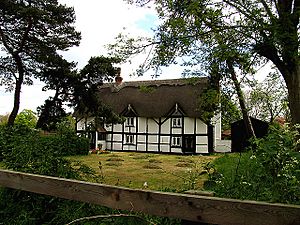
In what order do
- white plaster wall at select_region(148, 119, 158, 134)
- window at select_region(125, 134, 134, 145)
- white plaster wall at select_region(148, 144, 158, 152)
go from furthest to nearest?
window at select_region(125, 134, 134, 145)
white plaster wall at select_region(148, 119, 158, 134)
white plaster wall at select_region(148, 144, 158, 152)

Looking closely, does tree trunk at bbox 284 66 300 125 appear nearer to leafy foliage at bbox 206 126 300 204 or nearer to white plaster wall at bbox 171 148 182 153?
leafy foliage at bbox 206 126 300 204

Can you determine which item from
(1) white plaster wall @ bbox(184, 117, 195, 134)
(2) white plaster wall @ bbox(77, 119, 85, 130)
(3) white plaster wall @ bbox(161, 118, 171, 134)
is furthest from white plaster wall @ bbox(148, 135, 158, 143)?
(2) white plaster wall @ bbox(77, 119, 85, 130)

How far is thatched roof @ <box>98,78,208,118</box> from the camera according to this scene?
108 feet

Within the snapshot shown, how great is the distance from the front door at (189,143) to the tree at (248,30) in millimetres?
21818

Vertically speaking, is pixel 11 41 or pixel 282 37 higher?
pixel 11 41

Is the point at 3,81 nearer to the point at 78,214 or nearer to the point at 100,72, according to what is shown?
the point at 100,72

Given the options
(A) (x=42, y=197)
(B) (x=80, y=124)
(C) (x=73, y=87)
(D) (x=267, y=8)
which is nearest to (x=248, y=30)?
(D) (x=267, y=8)

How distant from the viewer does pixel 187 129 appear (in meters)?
32.3

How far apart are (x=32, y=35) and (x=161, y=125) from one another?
16131 mm

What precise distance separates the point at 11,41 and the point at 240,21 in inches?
716

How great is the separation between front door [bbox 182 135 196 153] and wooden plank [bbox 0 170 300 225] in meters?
29.4

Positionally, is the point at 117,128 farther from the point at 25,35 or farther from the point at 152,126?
the point at 25,35

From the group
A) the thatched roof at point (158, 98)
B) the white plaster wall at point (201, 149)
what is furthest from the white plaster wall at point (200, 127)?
the white plaster wall at point (201, 149)

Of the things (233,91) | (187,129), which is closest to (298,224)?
(233,91)
